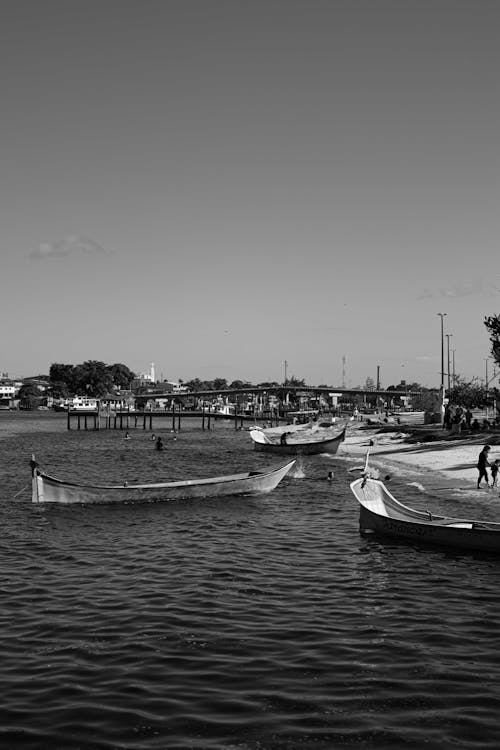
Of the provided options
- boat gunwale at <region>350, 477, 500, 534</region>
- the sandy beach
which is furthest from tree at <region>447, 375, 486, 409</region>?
boat gunwale at <region>350, 477, 500, 534</region>

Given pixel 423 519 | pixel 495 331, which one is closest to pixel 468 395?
pixel 495 331

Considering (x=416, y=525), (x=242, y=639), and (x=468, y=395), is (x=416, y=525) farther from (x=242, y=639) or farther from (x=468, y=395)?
(x=468, y=395)

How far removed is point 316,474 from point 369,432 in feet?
136

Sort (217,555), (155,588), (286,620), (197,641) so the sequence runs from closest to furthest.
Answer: (197,641)
(286,620)
(155,588)
(217,555)

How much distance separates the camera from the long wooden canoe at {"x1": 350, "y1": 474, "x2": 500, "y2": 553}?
72.0 ft

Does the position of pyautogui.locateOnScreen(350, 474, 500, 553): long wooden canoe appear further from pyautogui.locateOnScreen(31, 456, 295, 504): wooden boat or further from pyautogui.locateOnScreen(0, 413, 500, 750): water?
pyautogui.locateOnScreen(31, 456, 295, 504): wooden boat

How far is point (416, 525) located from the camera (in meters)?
23.5

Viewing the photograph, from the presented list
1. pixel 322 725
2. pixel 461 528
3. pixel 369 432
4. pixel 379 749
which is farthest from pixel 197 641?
pixel 369 432

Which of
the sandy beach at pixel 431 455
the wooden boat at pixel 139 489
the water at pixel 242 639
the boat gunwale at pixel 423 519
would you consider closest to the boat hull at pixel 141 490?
the wooden boat at pixel 139 489

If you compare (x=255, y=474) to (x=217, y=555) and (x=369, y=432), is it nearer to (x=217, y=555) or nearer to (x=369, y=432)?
(x=217, y=555)

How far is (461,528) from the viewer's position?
877 inches

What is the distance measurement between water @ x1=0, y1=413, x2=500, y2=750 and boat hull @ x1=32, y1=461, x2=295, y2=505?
4.61 m

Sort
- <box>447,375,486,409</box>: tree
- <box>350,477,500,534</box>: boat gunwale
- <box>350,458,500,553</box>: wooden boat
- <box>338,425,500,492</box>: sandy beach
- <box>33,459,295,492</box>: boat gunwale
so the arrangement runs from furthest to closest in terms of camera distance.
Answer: <box>447,375,486,409</box>: tree < <box>338,425,500,492</box>: sandy beach < <box>33,459,295,492</box>: boat gunwale < <box>350,477,500,534</box>: boat gunwale < <box>350,458,500,553</box>: wooden boat

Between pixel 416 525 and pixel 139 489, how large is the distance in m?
14.4
